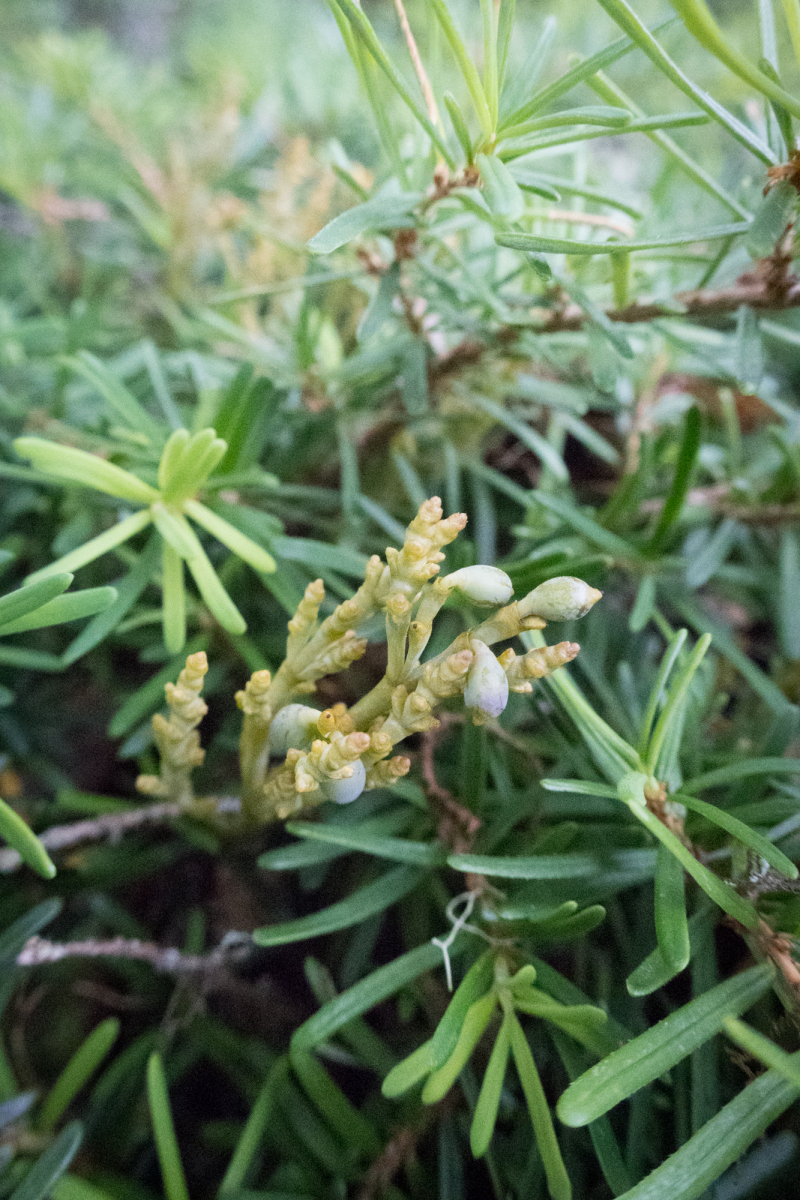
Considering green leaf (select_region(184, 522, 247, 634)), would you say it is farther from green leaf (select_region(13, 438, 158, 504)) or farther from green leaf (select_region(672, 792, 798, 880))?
green leaf (select_region(672, 792, 798, 880))

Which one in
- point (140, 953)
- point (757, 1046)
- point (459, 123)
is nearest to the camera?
point (757, 1046)

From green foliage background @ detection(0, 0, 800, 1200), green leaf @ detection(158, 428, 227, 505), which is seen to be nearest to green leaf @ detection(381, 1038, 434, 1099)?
green foliage background @ detection(0, 0, 800, 1200)

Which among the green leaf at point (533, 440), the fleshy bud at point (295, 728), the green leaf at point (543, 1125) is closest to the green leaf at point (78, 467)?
the fleshy bud at point (295, 728)

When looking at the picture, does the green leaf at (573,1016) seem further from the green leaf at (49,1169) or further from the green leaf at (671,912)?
the green leaf at (49,1169)

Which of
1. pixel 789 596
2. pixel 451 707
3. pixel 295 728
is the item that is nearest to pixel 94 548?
pixel 295 728

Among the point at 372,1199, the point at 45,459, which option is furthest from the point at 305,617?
the point at 372,1199

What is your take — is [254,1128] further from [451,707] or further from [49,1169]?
[451,707]
